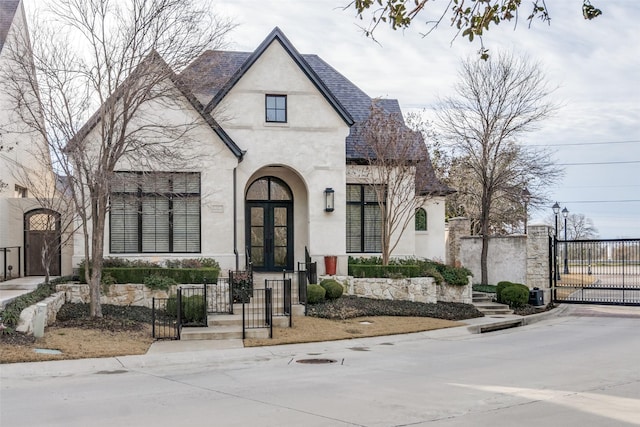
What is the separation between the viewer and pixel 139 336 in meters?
15.4

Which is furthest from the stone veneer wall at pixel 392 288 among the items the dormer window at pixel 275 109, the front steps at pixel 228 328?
the dormer window at pixel 275 109

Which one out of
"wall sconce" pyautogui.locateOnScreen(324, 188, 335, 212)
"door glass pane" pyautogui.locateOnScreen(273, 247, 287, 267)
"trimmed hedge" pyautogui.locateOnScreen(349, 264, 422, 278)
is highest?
"wall sconce" pyautogui.locateOnScreen(324, 188, 335, 212)

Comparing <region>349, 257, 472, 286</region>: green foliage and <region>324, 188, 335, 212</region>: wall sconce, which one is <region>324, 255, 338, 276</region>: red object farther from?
<region>324, 188, 335, 212</region>: wall sconce

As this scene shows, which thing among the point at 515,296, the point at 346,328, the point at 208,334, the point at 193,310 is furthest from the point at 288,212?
the point at 208,334

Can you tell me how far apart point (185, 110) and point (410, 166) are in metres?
8.10

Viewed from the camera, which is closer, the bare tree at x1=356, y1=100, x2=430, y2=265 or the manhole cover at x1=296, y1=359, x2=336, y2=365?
the manhole cover at x1=296, y1=359, x2=336, y2=365

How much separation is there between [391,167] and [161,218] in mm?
7984

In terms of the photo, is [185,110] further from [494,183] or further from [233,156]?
[494,183]

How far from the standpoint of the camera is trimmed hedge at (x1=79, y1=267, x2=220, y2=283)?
761 inches

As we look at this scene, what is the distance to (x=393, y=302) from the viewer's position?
70.1ft

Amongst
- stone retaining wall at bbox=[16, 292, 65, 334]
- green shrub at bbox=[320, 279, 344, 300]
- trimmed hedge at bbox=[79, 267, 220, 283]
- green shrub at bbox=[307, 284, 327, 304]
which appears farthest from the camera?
green shrub at bbox=[320, 279, 344, 300]

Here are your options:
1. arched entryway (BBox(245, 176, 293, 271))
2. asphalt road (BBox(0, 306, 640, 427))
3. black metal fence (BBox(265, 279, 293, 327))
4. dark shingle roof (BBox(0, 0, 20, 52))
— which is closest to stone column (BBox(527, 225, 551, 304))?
arched entryway (BBox(245, 176, 293, 271))

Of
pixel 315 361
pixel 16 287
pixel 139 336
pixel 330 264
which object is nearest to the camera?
pixel 315 361

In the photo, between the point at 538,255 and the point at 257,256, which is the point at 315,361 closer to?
the point at 257,256
